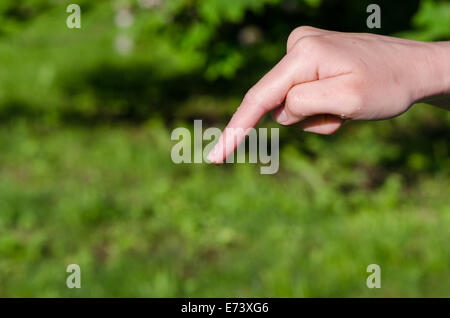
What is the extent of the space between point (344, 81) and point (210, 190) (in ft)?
13.3

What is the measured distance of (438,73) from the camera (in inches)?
51.9

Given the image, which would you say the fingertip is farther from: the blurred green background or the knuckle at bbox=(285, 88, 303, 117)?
the blurred green background

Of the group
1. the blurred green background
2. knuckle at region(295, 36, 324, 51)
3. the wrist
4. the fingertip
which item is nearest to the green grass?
the blurred green background

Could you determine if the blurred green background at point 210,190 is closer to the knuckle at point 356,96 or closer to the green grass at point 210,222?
the green grass at point 210,222

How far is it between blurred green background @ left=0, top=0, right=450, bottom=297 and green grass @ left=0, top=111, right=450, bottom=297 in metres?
0.02

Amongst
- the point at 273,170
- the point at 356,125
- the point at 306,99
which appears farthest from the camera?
the point at 356,125

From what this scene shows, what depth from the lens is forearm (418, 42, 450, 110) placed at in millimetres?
Result: 1310

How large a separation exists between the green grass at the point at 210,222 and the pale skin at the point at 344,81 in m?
2.60

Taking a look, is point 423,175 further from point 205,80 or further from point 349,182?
point 205,80

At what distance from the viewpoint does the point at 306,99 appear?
128 cm

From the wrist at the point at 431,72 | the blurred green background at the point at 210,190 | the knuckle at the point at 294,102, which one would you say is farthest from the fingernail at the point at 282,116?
the blurred green background at the point at 210,190

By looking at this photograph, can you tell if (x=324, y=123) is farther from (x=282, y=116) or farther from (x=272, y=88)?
(x=272, y=88)
